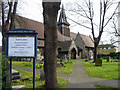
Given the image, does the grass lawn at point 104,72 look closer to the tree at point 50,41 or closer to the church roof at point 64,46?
the tree at point 50,41

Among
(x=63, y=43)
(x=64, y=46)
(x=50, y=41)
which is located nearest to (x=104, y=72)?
(x=50, y=41)

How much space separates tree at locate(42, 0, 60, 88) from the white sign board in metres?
0.77

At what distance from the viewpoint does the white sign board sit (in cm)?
455

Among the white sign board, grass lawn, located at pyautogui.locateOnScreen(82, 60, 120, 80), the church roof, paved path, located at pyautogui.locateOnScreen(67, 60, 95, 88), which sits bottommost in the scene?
grass lawn, located at pyautogui.locateOnScreen(82, 60, 120, 80)

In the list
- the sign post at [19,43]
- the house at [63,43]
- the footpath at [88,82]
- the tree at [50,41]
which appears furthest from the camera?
the house at [63,43]

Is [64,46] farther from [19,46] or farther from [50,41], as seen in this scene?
[19,46]

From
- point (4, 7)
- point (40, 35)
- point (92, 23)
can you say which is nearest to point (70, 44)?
point (40, 35)

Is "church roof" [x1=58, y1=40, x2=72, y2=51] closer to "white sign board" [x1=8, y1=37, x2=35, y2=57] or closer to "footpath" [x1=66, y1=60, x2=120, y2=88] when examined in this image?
"footpath" [x1=66, y1=60, x2=120, y2=88]

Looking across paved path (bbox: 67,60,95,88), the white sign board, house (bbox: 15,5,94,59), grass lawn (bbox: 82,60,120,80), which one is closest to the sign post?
the white sign board

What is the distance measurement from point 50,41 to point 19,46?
127 cm

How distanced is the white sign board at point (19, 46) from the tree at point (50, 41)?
77cm

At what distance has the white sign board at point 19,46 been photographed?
4.55 m

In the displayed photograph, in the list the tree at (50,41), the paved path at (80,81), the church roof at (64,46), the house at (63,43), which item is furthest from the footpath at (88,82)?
the church roof at (64,46)

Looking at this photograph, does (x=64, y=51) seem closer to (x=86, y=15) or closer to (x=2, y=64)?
(x=86, y=15)
